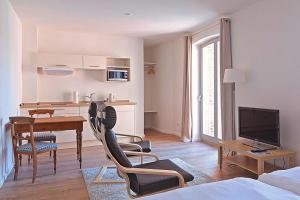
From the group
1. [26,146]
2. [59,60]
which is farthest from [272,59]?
[59,60]

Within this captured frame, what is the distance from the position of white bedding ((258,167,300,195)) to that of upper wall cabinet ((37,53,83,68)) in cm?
473

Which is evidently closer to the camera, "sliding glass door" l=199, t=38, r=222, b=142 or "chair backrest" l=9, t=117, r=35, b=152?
"chair backrest" l=9, t=117, r=35, b=152

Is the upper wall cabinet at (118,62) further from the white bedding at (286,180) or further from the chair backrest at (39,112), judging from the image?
the white bedding at (286,180)

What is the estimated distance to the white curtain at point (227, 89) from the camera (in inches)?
169

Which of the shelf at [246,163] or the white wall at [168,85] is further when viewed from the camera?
the white wall at [168,85]

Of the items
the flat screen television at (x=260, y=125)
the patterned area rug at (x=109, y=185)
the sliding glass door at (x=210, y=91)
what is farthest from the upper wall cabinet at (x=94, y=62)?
the flat screen television at (x=260, y=125)

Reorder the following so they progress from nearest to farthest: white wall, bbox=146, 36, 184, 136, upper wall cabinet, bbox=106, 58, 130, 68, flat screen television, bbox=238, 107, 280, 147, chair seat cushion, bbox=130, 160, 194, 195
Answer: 1. chair seat cushion, bbox=130, 160, 194, 195
2. flat screen television, bbox=238, 107, 280, 147
3. upper wall cabinet, bbox=106, 58, 130, 68
4. white wall, bbox=146, 36, 184, 136

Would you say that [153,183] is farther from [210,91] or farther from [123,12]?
[210,91]

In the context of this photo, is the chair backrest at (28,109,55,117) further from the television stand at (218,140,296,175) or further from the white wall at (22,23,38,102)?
the television stand at (218,140,296,175)

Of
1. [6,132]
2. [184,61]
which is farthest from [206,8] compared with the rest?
[6,132]

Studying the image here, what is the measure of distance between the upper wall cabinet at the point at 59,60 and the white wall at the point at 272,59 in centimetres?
341

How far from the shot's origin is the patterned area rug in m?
2.79

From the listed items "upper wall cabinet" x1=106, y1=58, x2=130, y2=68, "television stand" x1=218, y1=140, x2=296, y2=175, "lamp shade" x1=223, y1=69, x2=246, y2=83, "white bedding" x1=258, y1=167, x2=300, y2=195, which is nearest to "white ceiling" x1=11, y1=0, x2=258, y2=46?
"upper wall cabinet" x1=106, y1=58, x2=130, y2=68

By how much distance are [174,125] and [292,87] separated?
364cm
